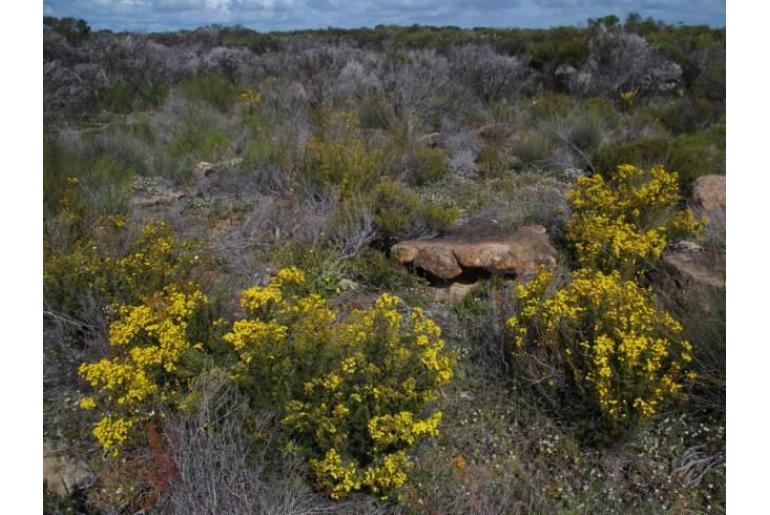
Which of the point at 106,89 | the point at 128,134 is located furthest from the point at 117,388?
the point at 106,89

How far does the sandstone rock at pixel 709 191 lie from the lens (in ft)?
18.3

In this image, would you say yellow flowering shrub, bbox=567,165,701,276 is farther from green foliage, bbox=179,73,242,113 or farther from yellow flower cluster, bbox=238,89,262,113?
green foliage, bbox=179,73,242,113

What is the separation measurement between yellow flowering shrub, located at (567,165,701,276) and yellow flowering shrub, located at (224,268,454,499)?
1.93 m

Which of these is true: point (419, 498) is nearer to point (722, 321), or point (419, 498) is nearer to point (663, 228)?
point (722, 321)

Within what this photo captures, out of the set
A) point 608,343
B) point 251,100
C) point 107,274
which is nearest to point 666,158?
point 608,343

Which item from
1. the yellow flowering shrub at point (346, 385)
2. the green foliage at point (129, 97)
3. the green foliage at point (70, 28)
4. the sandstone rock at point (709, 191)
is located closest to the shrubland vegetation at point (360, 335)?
the yellow flowering shrub at point (346, 385)

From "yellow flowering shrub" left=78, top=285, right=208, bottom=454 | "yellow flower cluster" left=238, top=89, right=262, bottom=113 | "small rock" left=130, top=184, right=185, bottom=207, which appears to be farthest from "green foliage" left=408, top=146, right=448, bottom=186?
"yellow flowering shrub" left=78, top=285, right=208, bottom=454

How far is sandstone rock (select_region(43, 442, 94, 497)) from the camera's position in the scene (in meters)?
2.63

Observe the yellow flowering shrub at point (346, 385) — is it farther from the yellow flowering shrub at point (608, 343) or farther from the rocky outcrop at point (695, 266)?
the rocky outcrop at point (695, 266)

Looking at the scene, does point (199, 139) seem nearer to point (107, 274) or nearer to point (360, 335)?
point (107, 274)

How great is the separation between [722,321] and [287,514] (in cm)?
245

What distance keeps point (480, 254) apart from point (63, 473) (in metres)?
2.89

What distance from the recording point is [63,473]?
8.86 ft

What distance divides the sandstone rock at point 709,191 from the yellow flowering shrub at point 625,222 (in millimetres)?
351
